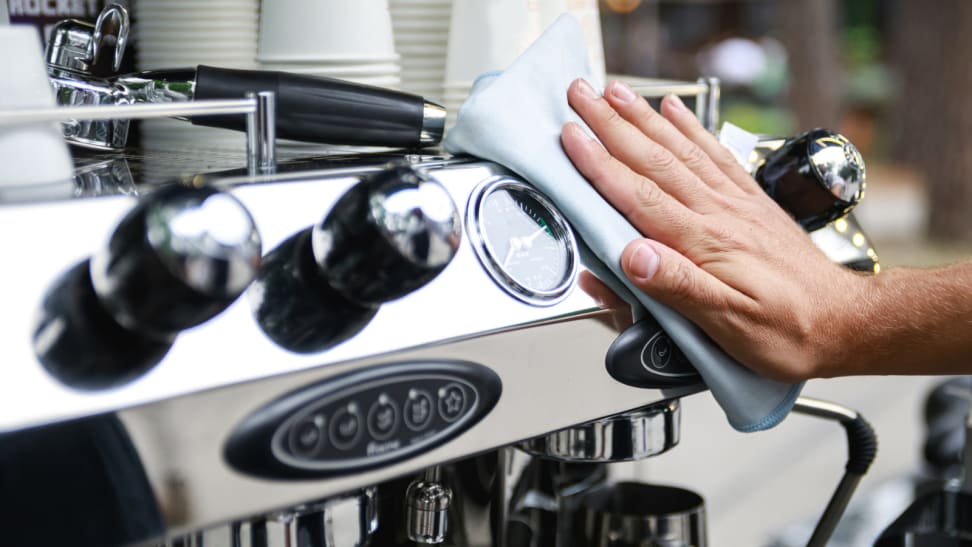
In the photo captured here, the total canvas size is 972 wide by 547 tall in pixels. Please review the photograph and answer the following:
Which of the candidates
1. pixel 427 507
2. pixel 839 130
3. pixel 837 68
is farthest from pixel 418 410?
pixel 837 68

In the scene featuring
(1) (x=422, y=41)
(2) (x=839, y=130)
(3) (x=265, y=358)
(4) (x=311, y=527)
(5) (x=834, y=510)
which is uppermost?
(1) (x=422, y=41)

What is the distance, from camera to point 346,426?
16.1 inches

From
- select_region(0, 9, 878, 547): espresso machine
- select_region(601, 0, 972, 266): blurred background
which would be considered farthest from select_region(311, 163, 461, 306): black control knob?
select_region(601, 0, 972, 266): blurred background

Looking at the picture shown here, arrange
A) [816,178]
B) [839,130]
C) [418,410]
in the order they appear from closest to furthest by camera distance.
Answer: [418,410], [816,178], [839,130]

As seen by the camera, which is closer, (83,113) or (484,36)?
(83,113)

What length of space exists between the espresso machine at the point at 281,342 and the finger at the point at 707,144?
15cm

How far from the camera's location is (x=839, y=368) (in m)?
0.61

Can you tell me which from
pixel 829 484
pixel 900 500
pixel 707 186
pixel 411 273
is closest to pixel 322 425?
pixel 411 273

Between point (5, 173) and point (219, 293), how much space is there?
0.13 metres

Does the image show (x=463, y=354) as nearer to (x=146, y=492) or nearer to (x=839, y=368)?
(x=146, y=492)

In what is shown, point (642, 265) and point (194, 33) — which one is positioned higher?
point (194, 33)

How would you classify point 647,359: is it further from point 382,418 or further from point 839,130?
point 839,130

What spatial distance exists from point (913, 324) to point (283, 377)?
43 centimetres

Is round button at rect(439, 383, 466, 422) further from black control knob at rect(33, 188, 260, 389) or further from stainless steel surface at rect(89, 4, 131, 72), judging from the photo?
stainless steel surface at rect(89, 4, 131, 72)
